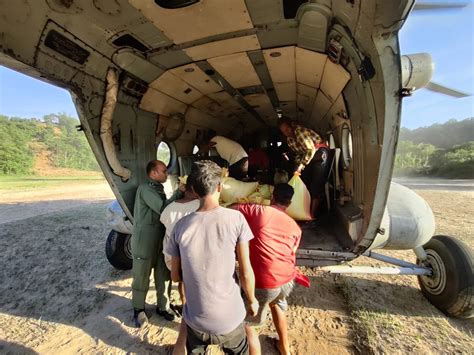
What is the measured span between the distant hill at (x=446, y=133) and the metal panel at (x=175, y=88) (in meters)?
61.6

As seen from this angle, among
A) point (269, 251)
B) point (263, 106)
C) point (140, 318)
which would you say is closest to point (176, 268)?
point (269, 251)

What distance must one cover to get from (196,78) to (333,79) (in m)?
1.84

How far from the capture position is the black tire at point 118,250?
4.75 m

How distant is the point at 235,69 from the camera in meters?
3.57

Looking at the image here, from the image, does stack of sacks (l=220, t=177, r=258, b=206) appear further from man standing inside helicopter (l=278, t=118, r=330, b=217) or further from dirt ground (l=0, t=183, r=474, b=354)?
dirt ground (l=0, t=183, r=474, b=354)

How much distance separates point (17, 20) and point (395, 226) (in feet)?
12.9

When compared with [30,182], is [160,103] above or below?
above

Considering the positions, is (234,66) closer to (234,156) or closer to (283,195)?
(234,156)

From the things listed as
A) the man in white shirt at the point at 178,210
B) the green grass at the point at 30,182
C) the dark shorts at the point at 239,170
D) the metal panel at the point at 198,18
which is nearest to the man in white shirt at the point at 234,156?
the dark shorts at the point at 239,170

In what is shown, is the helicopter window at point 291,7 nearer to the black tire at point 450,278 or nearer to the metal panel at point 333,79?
the metal panel at point 333,79

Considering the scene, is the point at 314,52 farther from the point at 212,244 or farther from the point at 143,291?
the point at 143,291

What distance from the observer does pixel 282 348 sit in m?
2.60

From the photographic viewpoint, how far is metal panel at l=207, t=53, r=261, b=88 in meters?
3.21

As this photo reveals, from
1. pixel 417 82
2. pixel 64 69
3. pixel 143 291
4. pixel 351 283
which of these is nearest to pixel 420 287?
pixel 351 283
